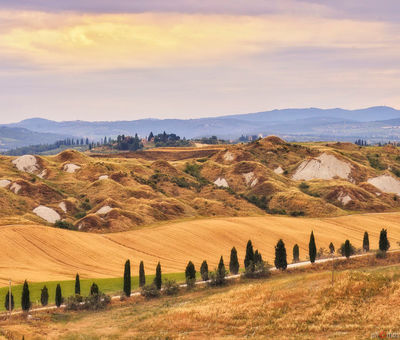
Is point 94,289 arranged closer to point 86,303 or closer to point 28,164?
point 86,303

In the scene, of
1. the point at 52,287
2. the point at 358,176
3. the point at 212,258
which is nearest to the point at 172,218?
the point at 212,258

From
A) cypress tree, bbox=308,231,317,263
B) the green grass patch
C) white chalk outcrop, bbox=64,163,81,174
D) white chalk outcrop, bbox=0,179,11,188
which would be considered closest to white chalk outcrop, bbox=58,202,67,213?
white chalk outcrop, bbox=0,179,11,188

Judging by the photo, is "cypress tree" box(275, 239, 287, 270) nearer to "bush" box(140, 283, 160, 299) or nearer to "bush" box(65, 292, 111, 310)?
"bush" box(140, 283, 160, 299)

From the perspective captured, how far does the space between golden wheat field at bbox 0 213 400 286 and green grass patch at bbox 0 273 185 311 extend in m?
3.45

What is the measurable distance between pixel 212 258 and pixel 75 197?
5744 cm

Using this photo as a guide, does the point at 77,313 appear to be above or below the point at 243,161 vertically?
below

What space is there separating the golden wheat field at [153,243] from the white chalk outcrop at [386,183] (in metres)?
58.3

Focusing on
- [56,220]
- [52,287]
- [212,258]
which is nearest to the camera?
[52,287]

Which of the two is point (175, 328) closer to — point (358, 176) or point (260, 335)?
point (260, 335)

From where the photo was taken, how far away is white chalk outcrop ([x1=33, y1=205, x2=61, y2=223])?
5079 inches

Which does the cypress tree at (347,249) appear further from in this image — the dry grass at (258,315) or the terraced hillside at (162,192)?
the terraced hillside at (162,192)

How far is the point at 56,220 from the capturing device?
128250mm

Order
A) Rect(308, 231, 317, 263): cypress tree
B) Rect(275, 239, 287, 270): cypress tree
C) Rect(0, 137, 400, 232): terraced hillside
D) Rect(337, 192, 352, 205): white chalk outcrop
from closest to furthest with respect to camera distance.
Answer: Rect(275, 239, 287, 270): cypress tree → Rect(308, 231, 317, 263): cypress tree → Rect(0, 137, 400, 232): terraced hillside → Rect(337, 192, 352, 205): white chalk outcrop

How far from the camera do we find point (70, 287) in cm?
7781
